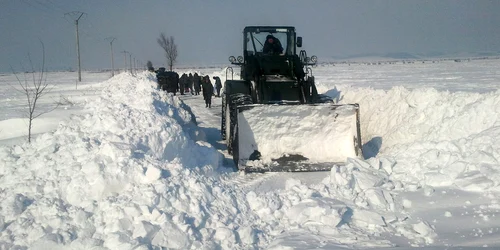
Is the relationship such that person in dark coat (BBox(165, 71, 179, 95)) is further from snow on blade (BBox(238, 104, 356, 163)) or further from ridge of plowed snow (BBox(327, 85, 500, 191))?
snow on blade (BBox(238, 104, 356, 163))

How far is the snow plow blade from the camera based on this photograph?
7.45 metres

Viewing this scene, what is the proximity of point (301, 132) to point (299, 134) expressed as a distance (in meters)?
0.05

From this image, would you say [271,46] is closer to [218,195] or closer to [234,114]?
[234,114]

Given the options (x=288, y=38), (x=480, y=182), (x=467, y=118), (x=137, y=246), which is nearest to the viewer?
(x=137, y=246)

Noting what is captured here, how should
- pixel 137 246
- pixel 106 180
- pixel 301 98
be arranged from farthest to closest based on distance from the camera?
pixel 301 98 < pixel 106 180 < pixel 137 246

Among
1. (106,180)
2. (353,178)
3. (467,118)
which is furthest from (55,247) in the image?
(467,118)

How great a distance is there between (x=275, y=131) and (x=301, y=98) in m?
1.27

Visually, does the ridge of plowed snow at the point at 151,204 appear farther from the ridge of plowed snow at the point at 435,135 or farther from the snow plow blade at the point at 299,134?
the snow plow blade at the point at 299,134

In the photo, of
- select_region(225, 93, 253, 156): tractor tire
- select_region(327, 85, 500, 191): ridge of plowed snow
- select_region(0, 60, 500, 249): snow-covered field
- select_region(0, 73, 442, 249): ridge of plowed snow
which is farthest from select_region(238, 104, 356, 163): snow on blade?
select_region(0, 73, 442, 249): ridge of plowed snow

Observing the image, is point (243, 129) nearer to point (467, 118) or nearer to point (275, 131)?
point (275, 131)

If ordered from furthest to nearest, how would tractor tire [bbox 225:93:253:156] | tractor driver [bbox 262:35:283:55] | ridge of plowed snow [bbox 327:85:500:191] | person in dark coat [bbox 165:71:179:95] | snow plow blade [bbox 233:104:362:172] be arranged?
1. person in dark coat [bbox 165:71:179:95]
2. tractor driver [bbox 262:35:283:55]
3. snow plow blade [bbox 233:104:362:172]
4. tractor tire [bbox 225:93:253:156]
5. ridge of plowed snow [bbox 327:85:500:191]

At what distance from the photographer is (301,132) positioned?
25.2ft

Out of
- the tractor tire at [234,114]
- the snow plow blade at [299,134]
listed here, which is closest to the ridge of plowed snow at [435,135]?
the snow plow blade at [299,134]

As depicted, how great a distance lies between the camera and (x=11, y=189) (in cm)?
477
